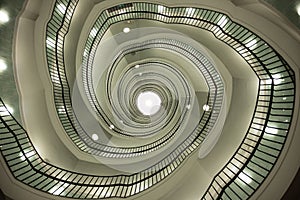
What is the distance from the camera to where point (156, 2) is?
7094 millimetres

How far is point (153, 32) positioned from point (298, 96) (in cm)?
Answer: 826

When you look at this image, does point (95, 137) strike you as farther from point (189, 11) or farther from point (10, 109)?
point (189, 11)

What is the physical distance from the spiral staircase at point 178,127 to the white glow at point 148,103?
964 centimetres

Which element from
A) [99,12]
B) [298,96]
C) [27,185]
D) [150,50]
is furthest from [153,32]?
[27,185]

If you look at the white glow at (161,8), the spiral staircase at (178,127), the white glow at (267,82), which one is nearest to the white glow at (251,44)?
the spiral staircase at (178,127)

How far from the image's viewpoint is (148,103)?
23.2 meters

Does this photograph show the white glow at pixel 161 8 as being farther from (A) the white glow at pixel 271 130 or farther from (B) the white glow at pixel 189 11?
(A) the white glow at pixel 271 130

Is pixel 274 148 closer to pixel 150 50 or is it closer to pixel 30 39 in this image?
pixel 30 39

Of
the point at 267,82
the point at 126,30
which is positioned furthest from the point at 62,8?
the point at 267,82

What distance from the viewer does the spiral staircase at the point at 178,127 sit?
201 inches

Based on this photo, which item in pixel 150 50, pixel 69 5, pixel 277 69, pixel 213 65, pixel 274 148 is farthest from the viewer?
pixel 150 50

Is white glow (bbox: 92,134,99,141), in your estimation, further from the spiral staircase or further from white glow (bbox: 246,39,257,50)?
white glow (bbox: 246,39,257,50)

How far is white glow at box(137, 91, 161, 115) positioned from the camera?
72.6ft

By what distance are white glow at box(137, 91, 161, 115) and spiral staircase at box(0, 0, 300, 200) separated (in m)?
9.64
